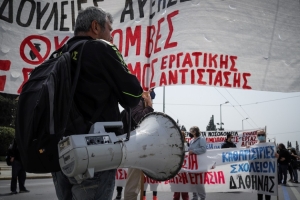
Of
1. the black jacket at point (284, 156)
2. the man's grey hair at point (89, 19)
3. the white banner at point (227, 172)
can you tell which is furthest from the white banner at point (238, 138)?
Result: the man's grey hair at point (89, 19)

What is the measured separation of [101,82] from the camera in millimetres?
1969

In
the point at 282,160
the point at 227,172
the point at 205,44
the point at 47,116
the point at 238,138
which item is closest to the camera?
the point at 47,116

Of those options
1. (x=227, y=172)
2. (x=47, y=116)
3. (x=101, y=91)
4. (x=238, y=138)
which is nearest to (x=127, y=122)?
(x=101, y=91)

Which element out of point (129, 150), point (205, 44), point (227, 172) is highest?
point (205, 44)

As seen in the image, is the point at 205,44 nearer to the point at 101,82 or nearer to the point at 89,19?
the point at 89,19

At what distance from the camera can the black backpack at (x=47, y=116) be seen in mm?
1684

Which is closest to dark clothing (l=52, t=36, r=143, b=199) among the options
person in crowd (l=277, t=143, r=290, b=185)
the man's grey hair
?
the man's grey hair

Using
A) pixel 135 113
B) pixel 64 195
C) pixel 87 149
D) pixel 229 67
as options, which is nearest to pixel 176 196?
pixel 135 113

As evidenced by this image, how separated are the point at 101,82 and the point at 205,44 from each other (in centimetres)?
235

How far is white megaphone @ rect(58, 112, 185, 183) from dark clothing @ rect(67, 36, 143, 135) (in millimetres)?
165

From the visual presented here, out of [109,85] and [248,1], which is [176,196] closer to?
[248,1]

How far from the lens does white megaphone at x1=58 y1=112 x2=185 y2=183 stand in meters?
1.54

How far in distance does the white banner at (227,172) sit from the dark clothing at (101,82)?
227 inches

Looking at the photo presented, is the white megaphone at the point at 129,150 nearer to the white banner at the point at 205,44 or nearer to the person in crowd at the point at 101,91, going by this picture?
the person in crowd at the point at 101,91
